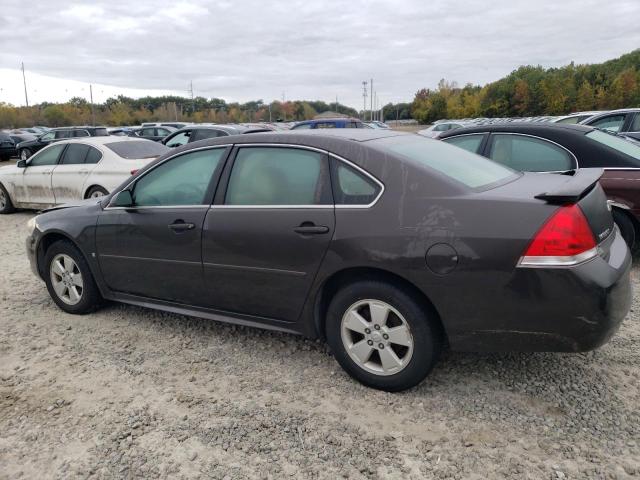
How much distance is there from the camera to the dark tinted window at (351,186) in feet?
10.3

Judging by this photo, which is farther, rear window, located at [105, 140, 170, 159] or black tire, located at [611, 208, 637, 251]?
rear window, located at [105, 140, 170, 159]

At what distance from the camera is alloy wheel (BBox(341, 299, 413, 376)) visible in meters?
3.06

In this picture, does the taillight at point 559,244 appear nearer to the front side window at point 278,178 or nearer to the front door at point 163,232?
the front side window at point 278,178

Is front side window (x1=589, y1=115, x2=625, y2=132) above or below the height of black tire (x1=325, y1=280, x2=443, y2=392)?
above

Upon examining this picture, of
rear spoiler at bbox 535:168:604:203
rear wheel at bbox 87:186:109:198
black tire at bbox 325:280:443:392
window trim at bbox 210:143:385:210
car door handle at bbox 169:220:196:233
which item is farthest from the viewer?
rear wheel at bbox 87:186:109:198

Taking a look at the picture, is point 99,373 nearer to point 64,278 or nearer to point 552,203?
point 64,278

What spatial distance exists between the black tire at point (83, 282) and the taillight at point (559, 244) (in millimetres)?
3552

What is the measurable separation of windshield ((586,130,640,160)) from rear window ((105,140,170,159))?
6740mm

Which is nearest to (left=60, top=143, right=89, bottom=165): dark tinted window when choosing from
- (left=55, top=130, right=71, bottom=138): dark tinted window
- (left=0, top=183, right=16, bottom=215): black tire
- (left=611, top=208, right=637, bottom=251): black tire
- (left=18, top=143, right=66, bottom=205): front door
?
(left=18, top=143, right=66, bottom=205): front door

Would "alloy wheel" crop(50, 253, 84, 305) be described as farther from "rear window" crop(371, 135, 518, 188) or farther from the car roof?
the car roof

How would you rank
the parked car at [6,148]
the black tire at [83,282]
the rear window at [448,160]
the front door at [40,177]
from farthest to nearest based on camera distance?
the parked car at [6,148] < the front door at [40,177] < the black tire at [83,282] < the rear window at [448,160]

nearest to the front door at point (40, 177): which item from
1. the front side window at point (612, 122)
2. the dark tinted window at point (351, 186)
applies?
the dark tinted window at point (351, 186)

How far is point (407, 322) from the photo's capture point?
119 inches

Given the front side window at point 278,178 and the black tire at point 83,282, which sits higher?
the front side window at point 278,178
